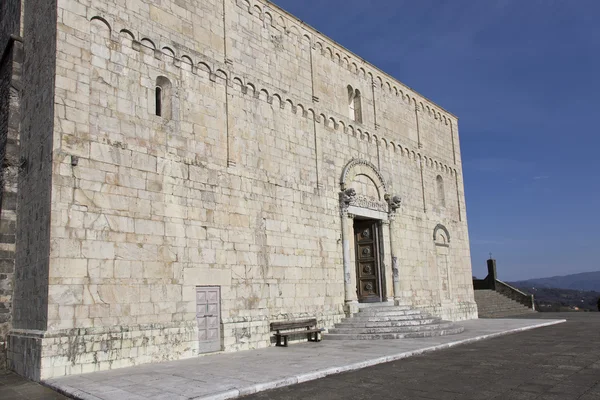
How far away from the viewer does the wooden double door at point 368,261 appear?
1606cm

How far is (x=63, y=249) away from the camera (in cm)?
850

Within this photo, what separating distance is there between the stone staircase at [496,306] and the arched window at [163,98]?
1774 cm

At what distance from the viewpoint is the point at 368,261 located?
Answer: 16.3m

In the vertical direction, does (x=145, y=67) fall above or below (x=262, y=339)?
above

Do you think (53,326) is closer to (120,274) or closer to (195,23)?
(120,274)

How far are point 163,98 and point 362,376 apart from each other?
23.7 ft

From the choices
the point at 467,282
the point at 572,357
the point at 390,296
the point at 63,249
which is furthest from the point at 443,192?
the point at 63,249

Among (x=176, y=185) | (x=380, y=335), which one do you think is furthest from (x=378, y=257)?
(x=176, y=185)

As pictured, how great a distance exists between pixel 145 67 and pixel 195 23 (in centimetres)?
202

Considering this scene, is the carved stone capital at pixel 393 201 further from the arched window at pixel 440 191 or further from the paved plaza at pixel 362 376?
the paved plaza at pixel 362 376

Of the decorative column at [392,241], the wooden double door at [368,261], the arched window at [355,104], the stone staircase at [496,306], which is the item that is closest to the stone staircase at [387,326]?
the wooden double door at [368,261]

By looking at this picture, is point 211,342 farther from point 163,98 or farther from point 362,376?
point 163,98

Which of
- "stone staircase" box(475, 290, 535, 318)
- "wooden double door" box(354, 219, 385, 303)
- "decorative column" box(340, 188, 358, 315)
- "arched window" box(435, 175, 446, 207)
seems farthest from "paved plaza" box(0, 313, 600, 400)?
"stone staircase" box(475, 290, 535, 318)

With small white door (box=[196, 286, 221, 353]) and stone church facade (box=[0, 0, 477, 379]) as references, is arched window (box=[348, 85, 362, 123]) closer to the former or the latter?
stone church facade (box=[0, 0, 477, 379])
